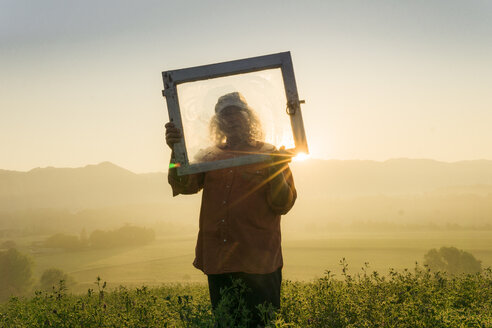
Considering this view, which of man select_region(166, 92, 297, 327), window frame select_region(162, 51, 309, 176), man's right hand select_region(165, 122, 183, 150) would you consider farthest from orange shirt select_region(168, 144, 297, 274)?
man's right hand select_region(165, 122, 183, 150)

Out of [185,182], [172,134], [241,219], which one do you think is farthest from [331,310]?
[172,134]

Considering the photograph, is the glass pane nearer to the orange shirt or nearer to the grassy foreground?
the orange shirt

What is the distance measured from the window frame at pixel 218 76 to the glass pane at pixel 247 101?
0.06 metres

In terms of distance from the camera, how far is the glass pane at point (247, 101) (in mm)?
3387

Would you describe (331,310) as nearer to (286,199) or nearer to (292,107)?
(286,199)

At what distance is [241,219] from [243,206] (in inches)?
5.1

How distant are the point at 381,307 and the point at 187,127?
130 inches

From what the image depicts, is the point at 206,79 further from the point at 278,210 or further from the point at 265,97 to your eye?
the point at 278,210

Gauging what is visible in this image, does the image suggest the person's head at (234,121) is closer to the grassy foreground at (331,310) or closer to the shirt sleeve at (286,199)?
the shirt sleeve at (286,199)

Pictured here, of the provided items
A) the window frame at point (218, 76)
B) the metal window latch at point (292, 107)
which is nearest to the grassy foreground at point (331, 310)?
the window frame at point (218, 76)

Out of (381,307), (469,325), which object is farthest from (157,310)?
(469,325)

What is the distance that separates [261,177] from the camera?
356cm

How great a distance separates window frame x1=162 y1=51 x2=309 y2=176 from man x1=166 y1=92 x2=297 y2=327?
0.12 meters

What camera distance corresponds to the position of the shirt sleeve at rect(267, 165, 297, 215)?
3.38m
